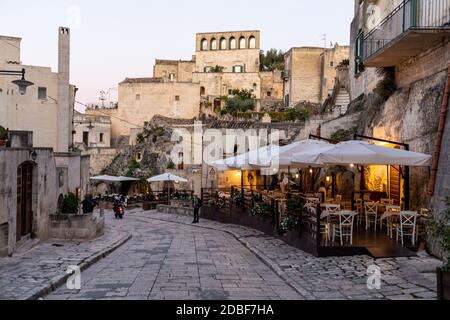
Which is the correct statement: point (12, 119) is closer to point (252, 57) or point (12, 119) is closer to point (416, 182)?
point (416, 182)

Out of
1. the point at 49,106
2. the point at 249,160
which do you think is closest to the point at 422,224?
the point at 249,160

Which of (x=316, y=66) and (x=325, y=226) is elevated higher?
Answer: (x=316, y=66)

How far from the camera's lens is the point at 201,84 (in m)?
68.1

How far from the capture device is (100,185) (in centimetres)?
4953

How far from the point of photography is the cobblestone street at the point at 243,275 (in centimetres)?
855

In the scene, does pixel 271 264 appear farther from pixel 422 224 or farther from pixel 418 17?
pixel 418 17

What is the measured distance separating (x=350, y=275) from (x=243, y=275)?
7.04 ft

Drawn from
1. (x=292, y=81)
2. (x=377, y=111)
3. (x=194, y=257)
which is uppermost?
(x=292, y=81)

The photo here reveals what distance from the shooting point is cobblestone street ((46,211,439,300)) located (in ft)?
28.0

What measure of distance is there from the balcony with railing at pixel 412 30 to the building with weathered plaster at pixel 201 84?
1830 inches

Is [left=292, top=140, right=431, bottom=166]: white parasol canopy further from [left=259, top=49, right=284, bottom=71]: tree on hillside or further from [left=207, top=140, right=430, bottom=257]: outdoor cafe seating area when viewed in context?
[left=259, top=49, right=284, bottom=71]: tree on hillside

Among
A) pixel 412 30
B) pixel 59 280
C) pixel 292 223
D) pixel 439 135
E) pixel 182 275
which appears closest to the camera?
pixel 59 280

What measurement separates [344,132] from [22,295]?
17848 mm

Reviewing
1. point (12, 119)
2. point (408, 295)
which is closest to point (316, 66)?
point (12, 119)
